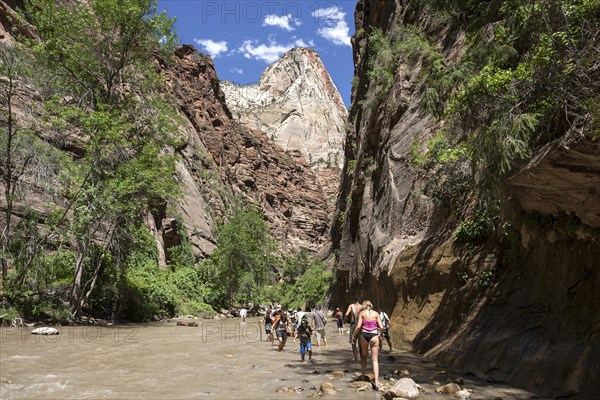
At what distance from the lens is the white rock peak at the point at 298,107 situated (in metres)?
134

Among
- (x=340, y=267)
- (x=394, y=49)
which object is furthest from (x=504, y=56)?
(x=340, y=267)

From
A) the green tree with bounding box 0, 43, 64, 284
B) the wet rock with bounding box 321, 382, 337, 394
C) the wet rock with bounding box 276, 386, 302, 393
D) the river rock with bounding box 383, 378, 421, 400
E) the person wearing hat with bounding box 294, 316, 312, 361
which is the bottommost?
the wet rock with bounding box 276, 386, 302, 393

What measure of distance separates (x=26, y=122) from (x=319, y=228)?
83681 millimetres

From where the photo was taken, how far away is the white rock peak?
5295 inches

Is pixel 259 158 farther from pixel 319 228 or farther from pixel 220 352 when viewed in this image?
pixel 220 352

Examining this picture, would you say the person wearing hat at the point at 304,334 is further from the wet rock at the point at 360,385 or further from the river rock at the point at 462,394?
the river rock at the point at 462,394

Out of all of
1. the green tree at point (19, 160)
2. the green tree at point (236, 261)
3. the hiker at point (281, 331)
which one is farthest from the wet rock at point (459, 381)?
the green tree at point (236, 261)

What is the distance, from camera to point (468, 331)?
35.6ft

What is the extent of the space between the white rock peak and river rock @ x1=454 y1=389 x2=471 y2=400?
11750 centimetres

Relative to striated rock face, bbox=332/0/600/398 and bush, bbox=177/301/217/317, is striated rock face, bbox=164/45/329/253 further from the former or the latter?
striated rock face, bbox=332/0/600/398

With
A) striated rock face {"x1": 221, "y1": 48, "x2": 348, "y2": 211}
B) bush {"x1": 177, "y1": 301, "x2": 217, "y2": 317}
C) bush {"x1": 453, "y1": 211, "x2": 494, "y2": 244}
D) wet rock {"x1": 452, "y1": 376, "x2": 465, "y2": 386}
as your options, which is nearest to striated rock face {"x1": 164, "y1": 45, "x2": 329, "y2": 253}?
striated rock face {"x1": 221, "y1": 48, "x2": 348, "y2": 211}

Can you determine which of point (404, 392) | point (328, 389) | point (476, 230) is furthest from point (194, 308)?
point (404, 392)

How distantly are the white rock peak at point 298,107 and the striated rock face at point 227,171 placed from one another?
12731 millimetres

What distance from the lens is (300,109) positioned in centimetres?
14525
